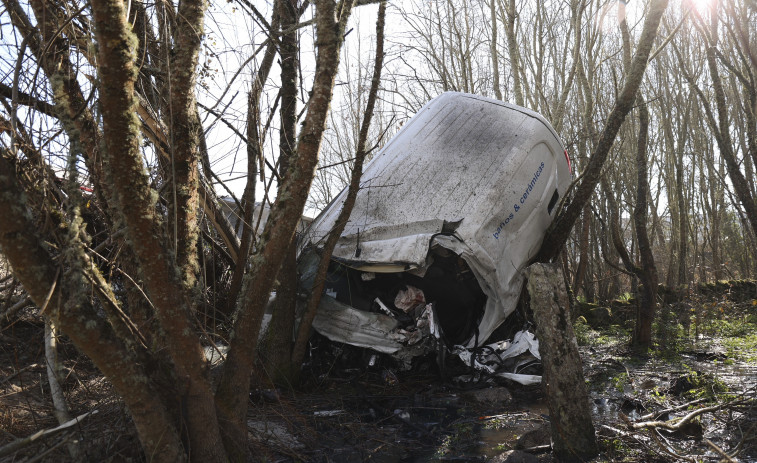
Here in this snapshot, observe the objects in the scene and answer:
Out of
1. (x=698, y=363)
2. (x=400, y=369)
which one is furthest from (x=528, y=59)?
(x=400, y=369)

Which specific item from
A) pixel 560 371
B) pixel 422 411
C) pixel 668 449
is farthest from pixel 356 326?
pixel 668 449

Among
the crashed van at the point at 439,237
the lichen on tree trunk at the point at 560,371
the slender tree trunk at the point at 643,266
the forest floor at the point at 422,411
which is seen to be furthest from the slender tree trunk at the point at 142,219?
the slender tree trunk at the point at 643,266

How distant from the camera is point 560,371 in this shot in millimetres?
3129

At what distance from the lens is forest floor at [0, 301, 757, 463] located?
275cm

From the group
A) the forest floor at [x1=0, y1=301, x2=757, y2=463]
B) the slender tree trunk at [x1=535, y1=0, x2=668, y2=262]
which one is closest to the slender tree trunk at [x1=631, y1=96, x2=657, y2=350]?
the forest floor at [x1=0, y1=301, x2=757, y2=463]

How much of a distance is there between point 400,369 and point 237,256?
181 cm

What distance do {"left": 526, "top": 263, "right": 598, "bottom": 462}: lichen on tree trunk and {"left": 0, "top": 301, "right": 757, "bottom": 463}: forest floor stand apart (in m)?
0.13

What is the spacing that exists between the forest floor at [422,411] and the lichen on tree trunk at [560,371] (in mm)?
130

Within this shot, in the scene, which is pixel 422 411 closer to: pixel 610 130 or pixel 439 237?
pixel 439 237

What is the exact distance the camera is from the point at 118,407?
2.63 m

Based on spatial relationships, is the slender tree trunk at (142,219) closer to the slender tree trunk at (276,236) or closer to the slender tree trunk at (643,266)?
the slender tree trunk at (276,236)

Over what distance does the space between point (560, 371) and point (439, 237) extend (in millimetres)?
1698

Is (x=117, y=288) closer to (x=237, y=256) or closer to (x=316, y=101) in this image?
(x=237, y=256)

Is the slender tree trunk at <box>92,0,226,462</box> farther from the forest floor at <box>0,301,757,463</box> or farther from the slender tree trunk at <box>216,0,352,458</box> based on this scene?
the forest floor at <box>0,301,757,463</box>
